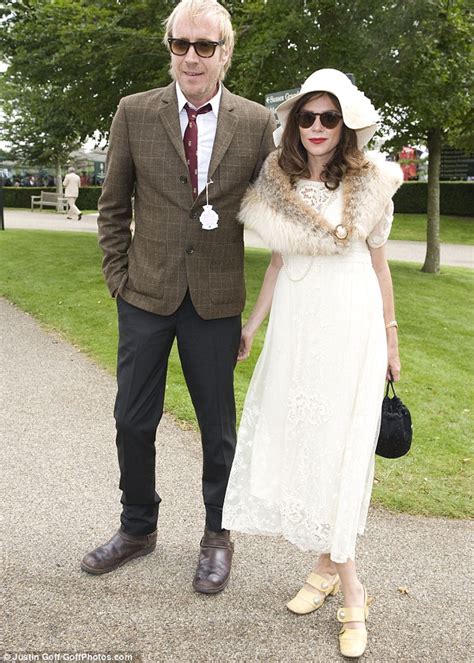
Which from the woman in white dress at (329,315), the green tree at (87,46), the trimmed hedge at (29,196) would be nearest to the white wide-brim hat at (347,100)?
the woman in white dress at (329,315)

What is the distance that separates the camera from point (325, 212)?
8.80 ft

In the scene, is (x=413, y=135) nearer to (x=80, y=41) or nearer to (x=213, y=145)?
(x=80, y=41)

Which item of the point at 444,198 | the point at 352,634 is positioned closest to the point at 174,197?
the point at 352,634

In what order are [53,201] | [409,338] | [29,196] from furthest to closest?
1. [29,196]
2. [53,201]
3. [409,338]

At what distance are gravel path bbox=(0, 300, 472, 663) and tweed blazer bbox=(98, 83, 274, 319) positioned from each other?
1.18 metres

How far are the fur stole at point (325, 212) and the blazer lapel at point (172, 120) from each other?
1.24 ft

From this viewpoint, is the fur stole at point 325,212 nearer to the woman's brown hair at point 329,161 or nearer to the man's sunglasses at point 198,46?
the woman's brown hair at point 329,161

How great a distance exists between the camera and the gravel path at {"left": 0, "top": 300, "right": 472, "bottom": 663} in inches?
104

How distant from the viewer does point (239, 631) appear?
272cm

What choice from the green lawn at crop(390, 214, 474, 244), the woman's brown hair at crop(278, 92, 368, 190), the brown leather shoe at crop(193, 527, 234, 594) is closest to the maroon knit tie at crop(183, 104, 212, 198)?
the woman's brown hair at crop(278, 92, 368, 190)

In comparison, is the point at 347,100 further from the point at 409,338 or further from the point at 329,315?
the point at 409,338

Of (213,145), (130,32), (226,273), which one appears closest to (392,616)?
(226,273)

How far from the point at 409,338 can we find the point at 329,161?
5828mm

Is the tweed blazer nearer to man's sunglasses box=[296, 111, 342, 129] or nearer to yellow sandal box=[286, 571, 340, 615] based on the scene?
man's sunglasses box=[296, 111, 342, 129]
